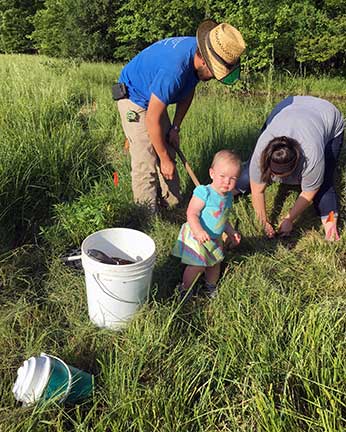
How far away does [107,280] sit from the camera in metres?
2.11

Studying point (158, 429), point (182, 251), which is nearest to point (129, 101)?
point (182, 251)

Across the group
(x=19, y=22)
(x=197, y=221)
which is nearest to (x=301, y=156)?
(x=197, y=221)

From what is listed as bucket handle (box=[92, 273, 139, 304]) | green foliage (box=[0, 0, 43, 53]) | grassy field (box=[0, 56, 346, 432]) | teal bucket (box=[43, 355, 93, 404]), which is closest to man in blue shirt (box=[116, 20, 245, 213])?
grassy field (box=[0, 56, 346, 432])

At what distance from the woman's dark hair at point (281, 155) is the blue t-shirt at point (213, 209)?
532 millimetres

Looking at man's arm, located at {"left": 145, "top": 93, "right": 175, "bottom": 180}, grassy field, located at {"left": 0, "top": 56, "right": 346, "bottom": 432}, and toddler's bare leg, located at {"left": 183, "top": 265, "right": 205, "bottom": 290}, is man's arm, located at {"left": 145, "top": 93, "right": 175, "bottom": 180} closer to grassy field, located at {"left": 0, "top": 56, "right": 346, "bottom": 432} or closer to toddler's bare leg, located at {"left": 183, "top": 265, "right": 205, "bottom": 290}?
grassy field, located at {"left": 0, "top": 56, "right": 346, "bottom": 432}

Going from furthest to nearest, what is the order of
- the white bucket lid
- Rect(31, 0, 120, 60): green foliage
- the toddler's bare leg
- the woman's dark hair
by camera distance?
Rect(31, 0, 120, 60): green foliage, the woman's dark hair, the toddler's bare leg, the white bucket lid

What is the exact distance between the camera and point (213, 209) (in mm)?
2516

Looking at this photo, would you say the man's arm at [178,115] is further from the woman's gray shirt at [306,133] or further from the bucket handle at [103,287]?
the bucket handle at [103,287]

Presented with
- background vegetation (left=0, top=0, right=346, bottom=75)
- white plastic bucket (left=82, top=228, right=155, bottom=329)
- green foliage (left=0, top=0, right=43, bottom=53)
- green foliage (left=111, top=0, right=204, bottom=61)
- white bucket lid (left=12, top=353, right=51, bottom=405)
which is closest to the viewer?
white bucket lid (left=12, top=353, right=51, bottom=405)

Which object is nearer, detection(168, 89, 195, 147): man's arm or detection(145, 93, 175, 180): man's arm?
detection(145, 93, 175, 180): man's arm

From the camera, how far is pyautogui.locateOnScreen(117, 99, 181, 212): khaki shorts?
10.5 feet

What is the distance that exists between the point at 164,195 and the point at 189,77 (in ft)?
3.77

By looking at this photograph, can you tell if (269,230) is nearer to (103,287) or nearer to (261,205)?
(261,205)

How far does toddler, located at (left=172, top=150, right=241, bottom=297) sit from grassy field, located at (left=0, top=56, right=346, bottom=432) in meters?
0.16
